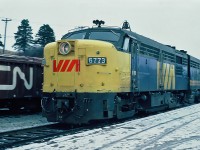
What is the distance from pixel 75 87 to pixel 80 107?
2.18 ft

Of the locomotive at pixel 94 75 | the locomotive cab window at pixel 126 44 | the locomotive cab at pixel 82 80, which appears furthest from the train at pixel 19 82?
the locomotive cab window at pixel 126 44

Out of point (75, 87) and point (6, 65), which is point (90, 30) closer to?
point (75, 87)

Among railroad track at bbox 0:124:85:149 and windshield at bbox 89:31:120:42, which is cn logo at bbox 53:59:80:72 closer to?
windshield at bbox 89:31:120:42

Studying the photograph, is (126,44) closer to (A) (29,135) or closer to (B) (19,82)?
(A) (29,135)

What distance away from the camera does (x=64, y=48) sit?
1020 cm

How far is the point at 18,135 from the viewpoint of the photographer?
28.6 ft

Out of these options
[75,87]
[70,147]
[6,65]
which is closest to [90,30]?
[75,87]

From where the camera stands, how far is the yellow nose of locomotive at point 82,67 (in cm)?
992

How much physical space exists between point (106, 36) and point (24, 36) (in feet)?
208

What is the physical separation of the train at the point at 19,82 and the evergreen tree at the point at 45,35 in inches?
2032

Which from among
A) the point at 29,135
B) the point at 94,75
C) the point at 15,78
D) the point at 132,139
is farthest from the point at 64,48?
the point at 15,78

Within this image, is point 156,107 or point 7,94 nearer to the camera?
point 7,94

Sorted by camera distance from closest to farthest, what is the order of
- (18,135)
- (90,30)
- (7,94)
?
(18,135) < (90,30) < (7,94)

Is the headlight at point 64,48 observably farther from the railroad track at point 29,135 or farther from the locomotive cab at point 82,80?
the railroad track at point 29,135
